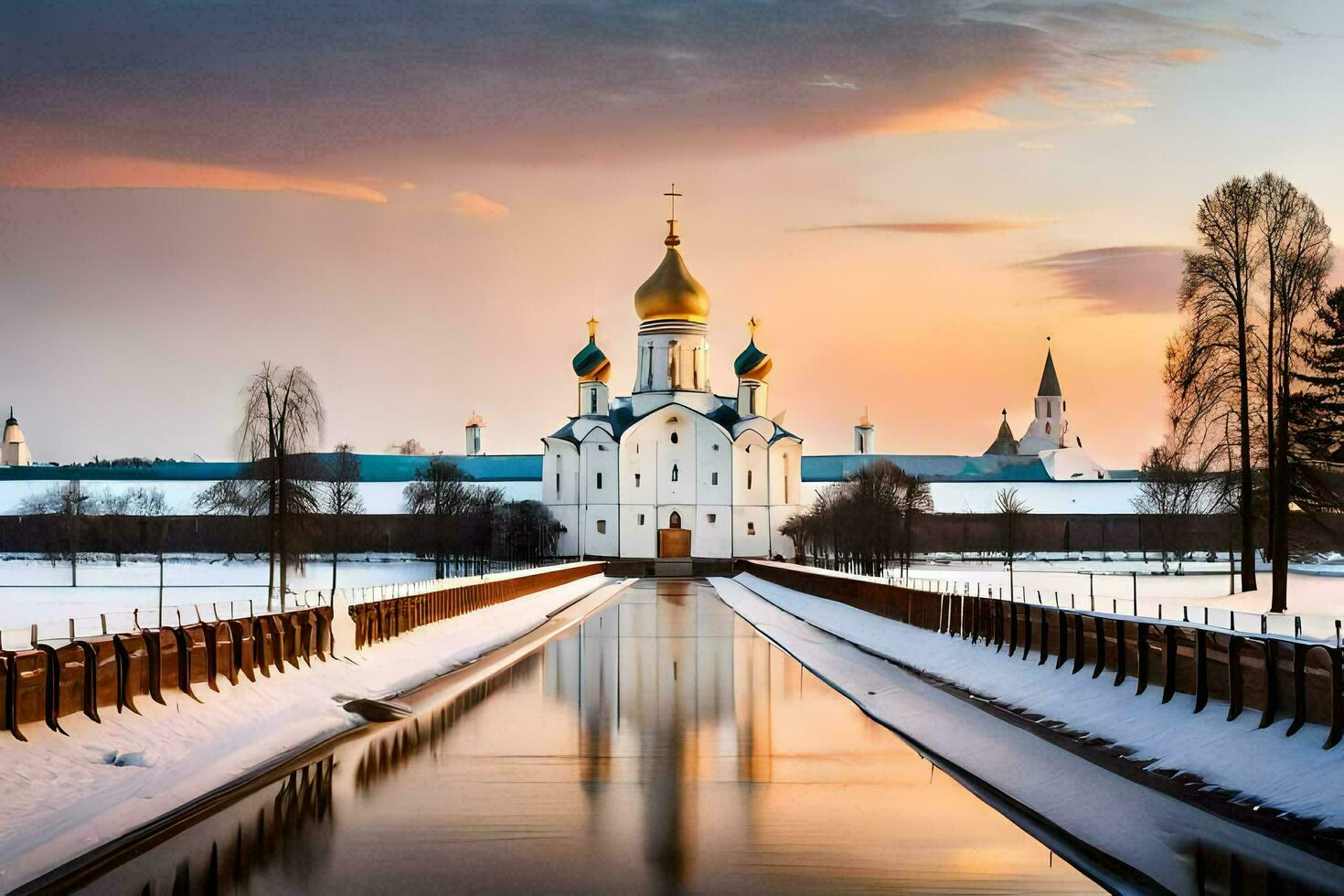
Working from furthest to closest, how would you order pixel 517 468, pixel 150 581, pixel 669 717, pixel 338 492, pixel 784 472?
pixel 517 468 → pixel 784 472 → pixel 150 581 → pixel 338 492 → pixel 669 717

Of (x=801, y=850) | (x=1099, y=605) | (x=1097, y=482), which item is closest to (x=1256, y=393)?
(x=1099, y=605)

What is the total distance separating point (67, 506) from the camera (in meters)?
95.2

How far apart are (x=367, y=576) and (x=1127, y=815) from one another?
69027 millimetres

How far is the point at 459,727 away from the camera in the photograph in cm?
1664

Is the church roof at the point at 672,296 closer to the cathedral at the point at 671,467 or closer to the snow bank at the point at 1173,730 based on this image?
the cathedral at the point at 671,467

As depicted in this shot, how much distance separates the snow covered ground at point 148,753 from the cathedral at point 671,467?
74558 millimetres

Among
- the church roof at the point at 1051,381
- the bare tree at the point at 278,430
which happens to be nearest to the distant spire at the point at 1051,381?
the church roof at the point at 1051,381

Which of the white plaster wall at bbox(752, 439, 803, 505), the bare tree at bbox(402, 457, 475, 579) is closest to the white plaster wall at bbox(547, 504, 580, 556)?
the bare tree at bbox(402, 457, 475, 579)

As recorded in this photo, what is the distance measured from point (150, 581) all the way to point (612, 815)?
70823mm

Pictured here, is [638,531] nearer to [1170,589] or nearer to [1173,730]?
[1170,589]

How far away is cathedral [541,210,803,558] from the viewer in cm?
9619

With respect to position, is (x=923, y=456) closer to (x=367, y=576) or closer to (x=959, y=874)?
(x=367, y=576)

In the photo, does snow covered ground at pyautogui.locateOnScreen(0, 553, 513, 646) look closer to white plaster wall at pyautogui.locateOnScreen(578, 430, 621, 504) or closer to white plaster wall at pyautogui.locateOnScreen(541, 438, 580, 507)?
white plaster wall at pyautogui.locateOnScreen(541, 438, 580, 507)

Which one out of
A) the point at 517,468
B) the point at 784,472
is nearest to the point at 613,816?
the point at 784,472
